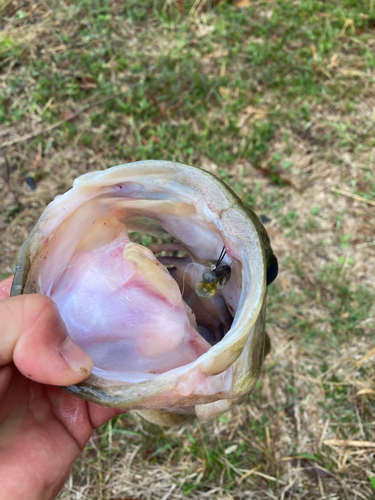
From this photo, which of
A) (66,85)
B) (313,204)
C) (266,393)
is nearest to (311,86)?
(313,204)

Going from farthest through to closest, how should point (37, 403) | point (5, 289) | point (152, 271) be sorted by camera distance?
point (5, 289) → point (37, 403) → point (152, 271)

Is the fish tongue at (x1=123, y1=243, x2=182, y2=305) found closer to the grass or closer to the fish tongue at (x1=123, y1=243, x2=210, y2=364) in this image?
the fish tongue at (x1=123, y1=243, x2=210, y2=364)

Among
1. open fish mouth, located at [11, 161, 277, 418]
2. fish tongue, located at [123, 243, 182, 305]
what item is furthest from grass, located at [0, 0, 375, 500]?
fish tongue, located at [123, 243, 182, 305]

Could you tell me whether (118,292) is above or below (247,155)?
above

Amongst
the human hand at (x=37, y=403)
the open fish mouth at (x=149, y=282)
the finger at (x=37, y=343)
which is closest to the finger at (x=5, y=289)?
the human hand at (x=37, y=403)

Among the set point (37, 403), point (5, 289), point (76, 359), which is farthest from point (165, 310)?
point (5, 289)

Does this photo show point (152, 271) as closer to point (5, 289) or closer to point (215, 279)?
point (215, 279)

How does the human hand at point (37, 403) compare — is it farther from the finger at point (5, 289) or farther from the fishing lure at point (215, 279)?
the fishing lure at point (215, 279)
